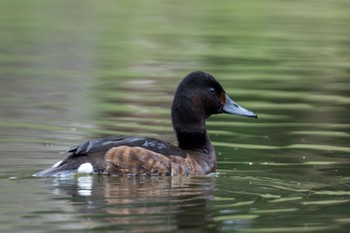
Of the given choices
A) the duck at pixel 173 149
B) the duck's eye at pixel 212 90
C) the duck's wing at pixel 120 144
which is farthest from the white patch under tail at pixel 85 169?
the duck's eye at pixel 212 90

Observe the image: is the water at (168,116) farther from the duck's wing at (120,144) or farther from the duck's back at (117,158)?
the duck's wing at (120,144)

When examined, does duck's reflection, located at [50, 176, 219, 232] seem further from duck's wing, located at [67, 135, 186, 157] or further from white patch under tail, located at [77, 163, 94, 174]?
duck's wing, located at [67, 135, 186, 157]

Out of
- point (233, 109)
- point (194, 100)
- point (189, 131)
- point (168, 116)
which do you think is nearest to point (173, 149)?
point (189, 131)

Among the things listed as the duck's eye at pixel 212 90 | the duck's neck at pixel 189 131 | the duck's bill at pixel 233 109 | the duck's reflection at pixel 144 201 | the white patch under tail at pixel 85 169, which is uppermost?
the duck's eye at pixel 212 90

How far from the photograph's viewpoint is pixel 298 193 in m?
10.1

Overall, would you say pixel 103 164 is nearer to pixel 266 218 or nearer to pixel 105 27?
pixel 266 218

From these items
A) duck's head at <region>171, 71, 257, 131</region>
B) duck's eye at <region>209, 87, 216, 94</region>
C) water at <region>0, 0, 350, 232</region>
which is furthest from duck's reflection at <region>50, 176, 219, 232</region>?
duck's eye at <region>209, 87, 216, 94</region>

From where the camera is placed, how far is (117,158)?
10.8 metres

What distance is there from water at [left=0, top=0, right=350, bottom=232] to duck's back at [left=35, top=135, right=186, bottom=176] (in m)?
0.16

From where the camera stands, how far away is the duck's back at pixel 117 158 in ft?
34.9

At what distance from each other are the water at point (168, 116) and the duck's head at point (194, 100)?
0.55m

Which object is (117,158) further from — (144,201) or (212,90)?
(212,90)

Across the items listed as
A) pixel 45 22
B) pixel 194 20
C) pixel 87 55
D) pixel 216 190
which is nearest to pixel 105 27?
pixel 45 22

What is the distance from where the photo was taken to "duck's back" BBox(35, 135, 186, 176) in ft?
34.9
